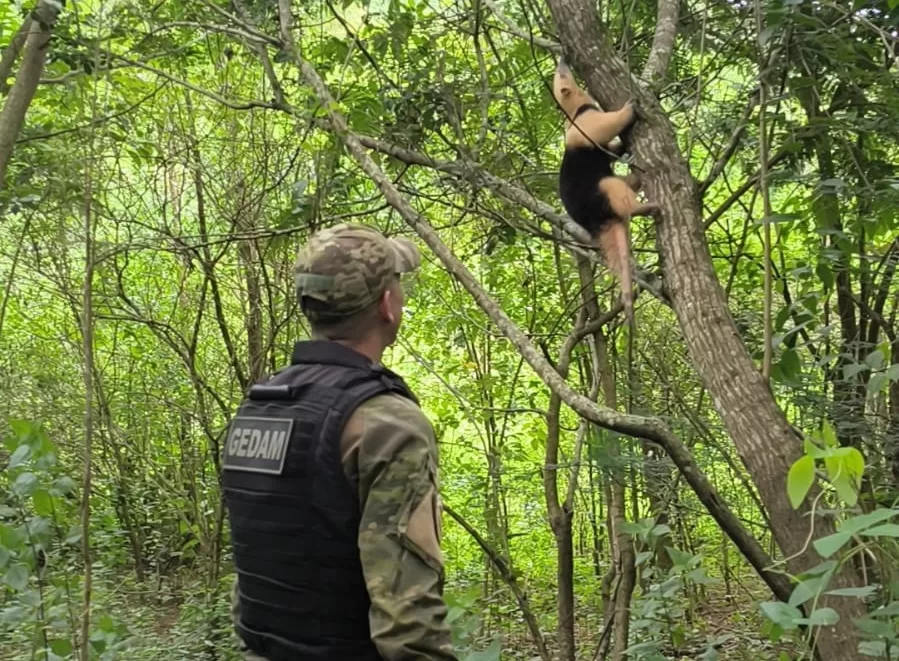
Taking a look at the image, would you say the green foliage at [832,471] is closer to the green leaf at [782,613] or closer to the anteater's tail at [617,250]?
the green leaf at [782,613]

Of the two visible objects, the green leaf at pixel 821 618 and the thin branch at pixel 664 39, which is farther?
the thin branch at pixel 664 39

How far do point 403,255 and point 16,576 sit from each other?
1395 mm

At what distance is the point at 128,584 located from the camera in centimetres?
637

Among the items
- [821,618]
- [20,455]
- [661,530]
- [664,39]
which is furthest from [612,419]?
[20,455]

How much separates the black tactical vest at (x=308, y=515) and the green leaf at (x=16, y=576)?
94cm

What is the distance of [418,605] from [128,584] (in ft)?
19.1

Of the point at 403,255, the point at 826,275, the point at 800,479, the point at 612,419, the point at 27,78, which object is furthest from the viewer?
the point at 27,78

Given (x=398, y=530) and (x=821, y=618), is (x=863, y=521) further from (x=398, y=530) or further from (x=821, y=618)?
(x=398, y=530)

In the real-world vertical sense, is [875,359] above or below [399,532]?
above

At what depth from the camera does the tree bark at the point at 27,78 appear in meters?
2.73

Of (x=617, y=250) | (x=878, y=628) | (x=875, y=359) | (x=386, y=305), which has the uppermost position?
(x=617, y=250)

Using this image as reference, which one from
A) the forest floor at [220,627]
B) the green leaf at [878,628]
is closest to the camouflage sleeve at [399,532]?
the green leaf at [878,628]

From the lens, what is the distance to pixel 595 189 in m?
3.69

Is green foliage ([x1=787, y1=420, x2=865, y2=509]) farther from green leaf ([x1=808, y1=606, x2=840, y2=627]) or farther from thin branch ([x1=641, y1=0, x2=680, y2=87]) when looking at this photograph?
thin branch ([x1=641, y1=0, x2=680, y2=87])
